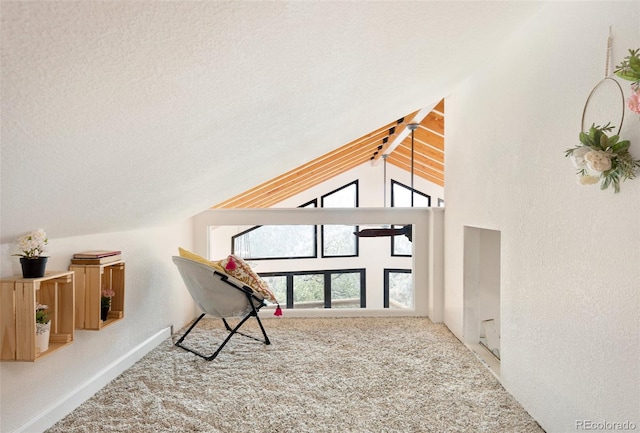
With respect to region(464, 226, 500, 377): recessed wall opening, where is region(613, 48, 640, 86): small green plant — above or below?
above

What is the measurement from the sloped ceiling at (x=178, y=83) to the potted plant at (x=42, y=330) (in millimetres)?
373

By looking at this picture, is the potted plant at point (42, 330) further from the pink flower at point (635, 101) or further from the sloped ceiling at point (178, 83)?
the pink flower at point (635, 101)

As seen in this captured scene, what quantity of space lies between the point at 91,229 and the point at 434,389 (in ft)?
7.47

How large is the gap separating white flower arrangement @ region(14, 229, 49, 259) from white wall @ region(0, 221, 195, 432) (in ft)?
0.35

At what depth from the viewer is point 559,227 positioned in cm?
190

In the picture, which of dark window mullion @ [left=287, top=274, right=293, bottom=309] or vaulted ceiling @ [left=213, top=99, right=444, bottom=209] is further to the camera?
dark window mullion @ [left=287, top=274, right=293, bottom=309]

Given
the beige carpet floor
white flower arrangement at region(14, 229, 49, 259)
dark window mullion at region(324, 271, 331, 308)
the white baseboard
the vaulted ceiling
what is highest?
the vaulted ceiling

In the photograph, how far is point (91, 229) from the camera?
234 cm

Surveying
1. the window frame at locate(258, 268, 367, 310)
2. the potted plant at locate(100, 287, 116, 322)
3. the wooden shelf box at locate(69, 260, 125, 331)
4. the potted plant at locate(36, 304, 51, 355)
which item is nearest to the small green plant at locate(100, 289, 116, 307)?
the potted plant at locate(100, 287, 116, 322)

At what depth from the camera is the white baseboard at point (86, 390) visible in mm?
1976

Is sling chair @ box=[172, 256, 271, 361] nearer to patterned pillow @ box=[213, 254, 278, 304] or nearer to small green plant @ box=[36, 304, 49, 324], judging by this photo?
patterned pillow @ box=[213, 254, 278, 304]

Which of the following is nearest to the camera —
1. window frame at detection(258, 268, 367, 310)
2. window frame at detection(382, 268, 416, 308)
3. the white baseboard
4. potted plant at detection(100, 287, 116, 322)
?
the white baseboard

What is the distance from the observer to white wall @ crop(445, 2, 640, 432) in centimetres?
150

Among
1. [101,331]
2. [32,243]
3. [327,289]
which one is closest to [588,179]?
[32,243]
